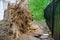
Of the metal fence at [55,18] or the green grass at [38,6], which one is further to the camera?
the green grass at [38,6]

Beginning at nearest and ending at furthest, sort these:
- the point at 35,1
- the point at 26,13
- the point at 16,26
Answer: the point at 16,26
the point at 26,13
the point at 35,1

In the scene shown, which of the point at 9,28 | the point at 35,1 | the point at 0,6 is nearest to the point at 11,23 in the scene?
the point at 9,28

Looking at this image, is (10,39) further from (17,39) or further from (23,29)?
(23,29)

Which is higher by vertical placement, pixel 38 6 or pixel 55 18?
pixel 55 18

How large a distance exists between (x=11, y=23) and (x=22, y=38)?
0.66 m

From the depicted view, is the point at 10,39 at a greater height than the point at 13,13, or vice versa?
the point at 13,13

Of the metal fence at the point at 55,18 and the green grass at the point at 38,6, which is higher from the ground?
the metal fence at the point at 55,18

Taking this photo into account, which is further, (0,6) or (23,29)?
(0,6)

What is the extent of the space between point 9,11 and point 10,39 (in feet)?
4.43

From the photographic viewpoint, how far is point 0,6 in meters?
10.5

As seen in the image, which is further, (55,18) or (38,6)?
(38,6)

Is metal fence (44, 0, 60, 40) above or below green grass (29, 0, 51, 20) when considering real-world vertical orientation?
above

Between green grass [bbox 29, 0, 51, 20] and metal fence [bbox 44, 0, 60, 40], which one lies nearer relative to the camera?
metal fence [bbox 44, 0, 60, 40]

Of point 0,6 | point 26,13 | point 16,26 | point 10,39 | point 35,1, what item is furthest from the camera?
point 35,1
